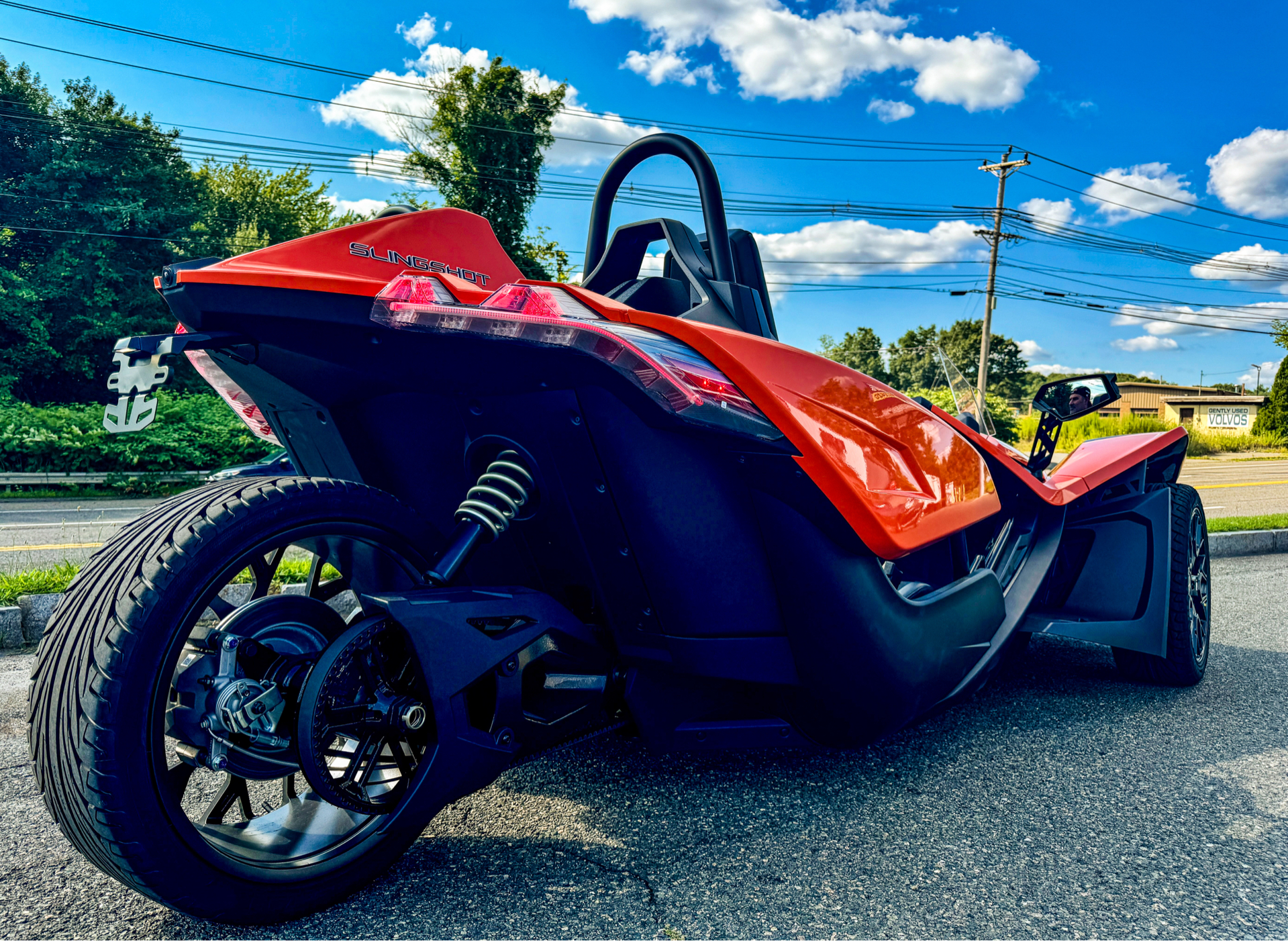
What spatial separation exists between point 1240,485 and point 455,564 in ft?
64.9

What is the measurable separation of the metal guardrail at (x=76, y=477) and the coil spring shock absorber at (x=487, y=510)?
14081 millimetres

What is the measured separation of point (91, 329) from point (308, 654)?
77.3ft

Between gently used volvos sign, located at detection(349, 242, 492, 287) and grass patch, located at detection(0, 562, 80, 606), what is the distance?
2.88 metres

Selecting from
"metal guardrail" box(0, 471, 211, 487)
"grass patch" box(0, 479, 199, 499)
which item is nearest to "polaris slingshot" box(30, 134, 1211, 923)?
"grass patch" box(0, 479, 199, 499)

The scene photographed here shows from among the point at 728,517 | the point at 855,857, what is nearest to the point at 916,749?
the point at 855,857

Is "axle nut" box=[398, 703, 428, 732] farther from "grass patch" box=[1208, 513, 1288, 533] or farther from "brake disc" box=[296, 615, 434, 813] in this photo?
"grass patch" box=[1208, 513, 1288, 533]

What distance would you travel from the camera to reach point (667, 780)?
2027 millimetres

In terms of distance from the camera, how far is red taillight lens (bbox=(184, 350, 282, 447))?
1.88 m

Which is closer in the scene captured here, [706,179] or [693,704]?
[693,704]

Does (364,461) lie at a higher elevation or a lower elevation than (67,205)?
lower

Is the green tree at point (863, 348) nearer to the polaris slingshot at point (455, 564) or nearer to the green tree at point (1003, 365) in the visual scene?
the green tree at point (1003, 365)

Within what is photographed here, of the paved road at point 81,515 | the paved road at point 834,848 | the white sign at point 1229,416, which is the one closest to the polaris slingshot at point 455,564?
the paved road at point 834,848

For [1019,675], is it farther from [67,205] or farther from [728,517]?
[67,205]

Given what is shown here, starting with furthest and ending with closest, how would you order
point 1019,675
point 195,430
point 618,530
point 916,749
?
point 195,430, point 1019,675, point 916,749, point 618,530
